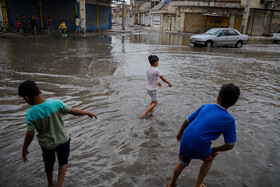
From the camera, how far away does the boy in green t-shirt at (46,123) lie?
2.12 m

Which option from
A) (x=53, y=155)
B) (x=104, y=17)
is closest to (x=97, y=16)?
(x=104, y=17)

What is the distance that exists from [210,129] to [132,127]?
2223 mm

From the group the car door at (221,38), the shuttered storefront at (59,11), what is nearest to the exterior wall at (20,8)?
the shuttered storefront at (59,11)

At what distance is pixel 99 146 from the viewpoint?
11.6 feet

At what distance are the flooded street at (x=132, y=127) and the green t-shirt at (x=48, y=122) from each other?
29.6 inches

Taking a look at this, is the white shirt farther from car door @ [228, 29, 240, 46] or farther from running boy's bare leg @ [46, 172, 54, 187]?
car door @ [228, 29, 240, 46]

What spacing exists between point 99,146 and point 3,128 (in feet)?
6.33

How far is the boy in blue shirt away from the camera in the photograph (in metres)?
2.11

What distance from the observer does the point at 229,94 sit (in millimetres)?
2109

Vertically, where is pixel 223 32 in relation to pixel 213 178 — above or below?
above

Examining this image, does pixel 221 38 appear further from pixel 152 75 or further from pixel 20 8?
pixel 20 8

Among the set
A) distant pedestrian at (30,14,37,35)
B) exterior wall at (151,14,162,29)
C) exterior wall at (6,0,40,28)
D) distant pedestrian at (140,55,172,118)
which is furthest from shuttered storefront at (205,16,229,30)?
distant pedestrian at (140,55,172,118)

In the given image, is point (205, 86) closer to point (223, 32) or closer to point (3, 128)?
point (3, 128)

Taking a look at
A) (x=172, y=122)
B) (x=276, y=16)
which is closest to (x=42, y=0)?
(x=172, y=122)
